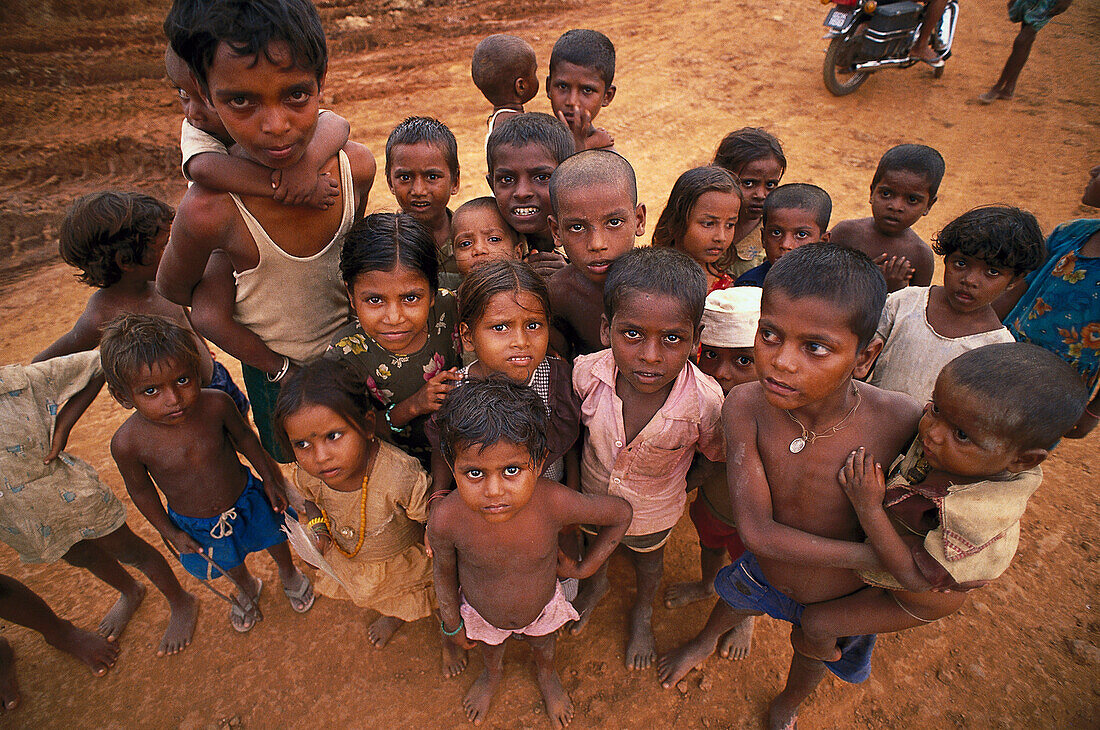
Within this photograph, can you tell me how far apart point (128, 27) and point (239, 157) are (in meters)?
9.67

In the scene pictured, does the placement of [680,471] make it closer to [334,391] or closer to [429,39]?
[334,391]

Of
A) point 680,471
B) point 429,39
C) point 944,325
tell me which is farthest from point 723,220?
point 429,39

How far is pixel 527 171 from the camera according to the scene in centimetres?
233

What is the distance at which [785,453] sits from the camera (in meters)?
1.56

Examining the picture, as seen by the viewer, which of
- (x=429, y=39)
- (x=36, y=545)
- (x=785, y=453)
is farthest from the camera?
(x=429, y=39)

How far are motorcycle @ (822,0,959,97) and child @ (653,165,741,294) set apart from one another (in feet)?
19.9

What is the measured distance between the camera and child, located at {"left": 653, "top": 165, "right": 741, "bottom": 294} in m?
2.20

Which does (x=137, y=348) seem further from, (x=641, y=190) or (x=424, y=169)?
(x=641, y=190)

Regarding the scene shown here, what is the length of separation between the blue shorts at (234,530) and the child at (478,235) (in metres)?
1.41

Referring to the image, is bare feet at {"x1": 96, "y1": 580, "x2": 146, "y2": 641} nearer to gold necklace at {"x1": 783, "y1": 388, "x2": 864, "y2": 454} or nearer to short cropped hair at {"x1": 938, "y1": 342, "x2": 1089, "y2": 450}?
gold necklace at {"x1": 783, "y1": 388, "x2": 864, "y2": 454}

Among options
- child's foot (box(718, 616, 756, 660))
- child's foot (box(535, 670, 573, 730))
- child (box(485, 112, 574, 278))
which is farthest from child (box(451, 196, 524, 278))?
child's foot (box(718, 616, 756, 660))

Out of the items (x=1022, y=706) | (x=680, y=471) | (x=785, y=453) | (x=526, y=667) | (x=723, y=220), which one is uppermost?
(x=723, y=220)

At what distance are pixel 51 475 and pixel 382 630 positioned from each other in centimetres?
148

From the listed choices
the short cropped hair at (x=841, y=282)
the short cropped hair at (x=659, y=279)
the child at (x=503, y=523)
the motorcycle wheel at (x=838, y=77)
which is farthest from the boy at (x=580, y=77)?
the motorcycle wheel at (x=838, y=77)
